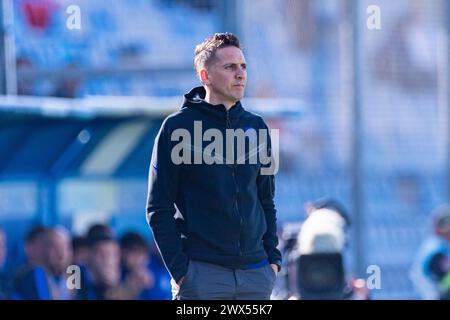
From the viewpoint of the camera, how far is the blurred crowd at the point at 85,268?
25.0 ft

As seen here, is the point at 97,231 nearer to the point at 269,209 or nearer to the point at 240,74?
the point at 269,209

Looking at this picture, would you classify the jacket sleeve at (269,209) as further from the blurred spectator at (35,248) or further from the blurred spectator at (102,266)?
the blurred spectator at (102,266)

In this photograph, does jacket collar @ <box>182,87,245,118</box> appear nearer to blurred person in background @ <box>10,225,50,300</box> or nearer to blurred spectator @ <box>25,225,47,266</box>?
blurred person in background @ <box>10,225,50,300</box>

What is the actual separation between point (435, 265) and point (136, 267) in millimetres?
2021

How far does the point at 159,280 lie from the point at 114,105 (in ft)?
4.10

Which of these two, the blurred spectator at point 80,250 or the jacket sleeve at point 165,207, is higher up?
the jacket sleeve at point 165,207

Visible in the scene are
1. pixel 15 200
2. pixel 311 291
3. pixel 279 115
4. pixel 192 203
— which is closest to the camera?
pixel 192 203

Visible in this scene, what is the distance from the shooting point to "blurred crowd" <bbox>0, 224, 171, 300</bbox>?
762cm

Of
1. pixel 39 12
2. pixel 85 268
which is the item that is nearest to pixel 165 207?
pixel 85 268

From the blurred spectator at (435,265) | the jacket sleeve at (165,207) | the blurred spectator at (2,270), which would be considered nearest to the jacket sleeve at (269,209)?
the jacket sleeve at (165,207)

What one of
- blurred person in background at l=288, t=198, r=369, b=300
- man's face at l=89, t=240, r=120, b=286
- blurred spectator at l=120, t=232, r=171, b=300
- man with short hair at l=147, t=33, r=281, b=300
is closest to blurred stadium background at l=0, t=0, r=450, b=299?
blurred spectator at l=120, t=232, r=171, b=300

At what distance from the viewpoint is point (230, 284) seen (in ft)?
15.8

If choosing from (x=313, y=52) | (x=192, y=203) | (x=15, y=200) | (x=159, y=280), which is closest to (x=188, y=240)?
(x=192, y=203)
